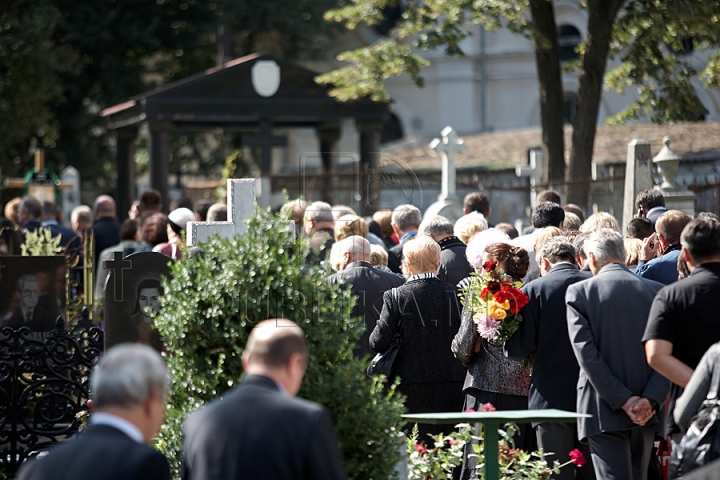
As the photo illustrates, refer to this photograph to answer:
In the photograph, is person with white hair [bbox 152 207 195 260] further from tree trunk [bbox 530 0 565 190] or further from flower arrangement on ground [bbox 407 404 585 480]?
tree trunk [bbox 530 0 565 190]

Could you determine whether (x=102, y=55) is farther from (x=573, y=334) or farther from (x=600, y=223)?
(x=573, y=334)

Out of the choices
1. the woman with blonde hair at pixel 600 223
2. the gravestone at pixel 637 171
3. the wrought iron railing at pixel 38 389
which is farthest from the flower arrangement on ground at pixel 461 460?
the gravestone at pixel 637 171

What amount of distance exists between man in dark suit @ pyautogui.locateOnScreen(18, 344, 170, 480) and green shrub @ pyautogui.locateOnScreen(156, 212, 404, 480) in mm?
1394

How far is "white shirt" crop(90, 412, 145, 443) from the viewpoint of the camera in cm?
341

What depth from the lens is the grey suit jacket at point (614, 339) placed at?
5.91 metres

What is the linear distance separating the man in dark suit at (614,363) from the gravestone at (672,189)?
7061 millimetres

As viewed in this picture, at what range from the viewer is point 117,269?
796 cm

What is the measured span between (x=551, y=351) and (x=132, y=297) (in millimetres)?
3350

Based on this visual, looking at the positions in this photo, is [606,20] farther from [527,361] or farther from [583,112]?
[527,361]

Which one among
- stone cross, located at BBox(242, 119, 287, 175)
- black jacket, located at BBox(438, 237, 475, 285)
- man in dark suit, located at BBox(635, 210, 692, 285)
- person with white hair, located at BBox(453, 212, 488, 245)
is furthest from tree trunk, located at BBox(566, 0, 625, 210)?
man in dark suit, located at BBox(635, 210, 692, 285)

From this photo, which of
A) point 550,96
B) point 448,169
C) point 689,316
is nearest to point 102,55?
point 448,169

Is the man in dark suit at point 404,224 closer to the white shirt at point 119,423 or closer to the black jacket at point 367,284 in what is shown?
the black jacket at point 367,284

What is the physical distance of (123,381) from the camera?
3.43 meters

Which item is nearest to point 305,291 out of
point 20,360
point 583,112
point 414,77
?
point 20,360
